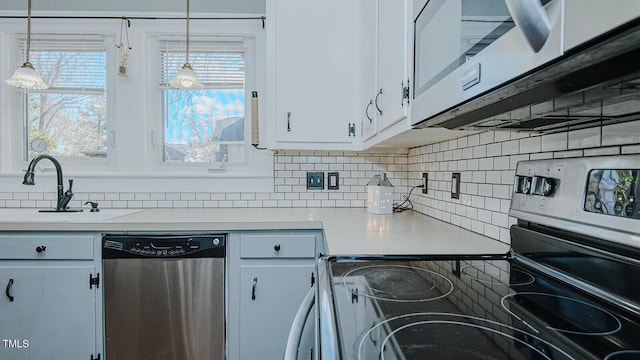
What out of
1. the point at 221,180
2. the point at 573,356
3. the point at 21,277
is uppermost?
the point at 221,180

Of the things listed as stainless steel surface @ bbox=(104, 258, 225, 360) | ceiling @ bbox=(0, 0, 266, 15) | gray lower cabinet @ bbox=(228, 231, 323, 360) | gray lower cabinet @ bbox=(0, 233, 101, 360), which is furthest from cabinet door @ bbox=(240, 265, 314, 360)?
ceiling @ bbox=(0, 0, 266, 15)

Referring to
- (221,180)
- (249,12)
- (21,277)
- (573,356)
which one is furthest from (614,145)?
(21,277)

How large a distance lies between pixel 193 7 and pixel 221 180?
115 centimetres

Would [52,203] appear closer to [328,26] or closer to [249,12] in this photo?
[249,12]

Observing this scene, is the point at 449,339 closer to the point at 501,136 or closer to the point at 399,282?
the point at 399,282

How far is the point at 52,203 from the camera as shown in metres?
2.10

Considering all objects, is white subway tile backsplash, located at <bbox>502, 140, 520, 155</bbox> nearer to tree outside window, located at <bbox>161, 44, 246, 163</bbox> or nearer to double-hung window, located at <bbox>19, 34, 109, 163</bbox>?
tree outside window, located at <bbox>161, 44, 246, 163</bbox>

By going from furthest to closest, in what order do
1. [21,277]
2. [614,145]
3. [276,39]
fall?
1. [276,39]
2. [21,277]
3. [614,145]

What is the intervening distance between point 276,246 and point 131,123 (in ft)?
4.50

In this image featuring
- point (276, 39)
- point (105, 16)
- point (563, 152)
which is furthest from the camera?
point (105, 16)

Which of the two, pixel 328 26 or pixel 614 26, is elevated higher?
pixel 328 26

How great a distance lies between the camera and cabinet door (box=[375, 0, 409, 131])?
107 cm

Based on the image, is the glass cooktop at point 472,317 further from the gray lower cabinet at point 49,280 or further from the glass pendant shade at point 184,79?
the glass pendant shade at point 184,79

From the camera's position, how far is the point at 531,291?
0.70m
